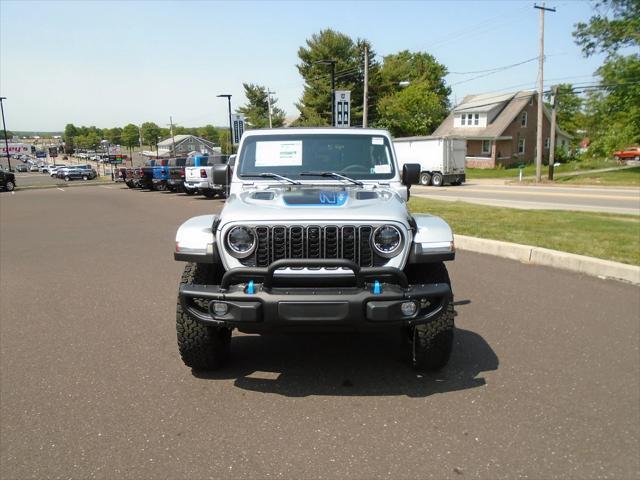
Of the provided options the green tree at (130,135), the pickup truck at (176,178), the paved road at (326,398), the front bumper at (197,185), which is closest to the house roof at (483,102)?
the pickup truck at (176,178)

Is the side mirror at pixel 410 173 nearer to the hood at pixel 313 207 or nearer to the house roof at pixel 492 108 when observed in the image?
the hood at pixel 313 207

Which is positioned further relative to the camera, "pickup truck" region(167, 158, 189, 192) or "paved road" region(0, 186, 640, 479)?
"pickup truck" region(167, 158, 189, 192)

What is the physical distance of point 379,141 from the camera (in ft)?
17.0

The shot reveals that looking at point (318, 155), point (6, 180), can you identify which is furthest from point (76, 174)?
point (318, 155)

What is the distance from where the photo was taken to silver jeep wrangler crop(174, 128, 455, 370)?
3.34 metres

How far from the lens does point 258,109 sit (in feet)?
261

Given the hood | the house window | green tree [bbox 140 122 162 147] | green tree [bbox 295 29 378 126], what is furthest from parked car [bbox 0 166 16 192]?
green tree [bbox 140 122 162 147]

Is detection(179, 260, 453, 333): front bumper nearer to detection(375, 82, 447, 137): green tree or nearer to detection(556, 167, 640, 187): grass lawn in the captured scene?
detection(556, 167, 640, 187): grass lawn

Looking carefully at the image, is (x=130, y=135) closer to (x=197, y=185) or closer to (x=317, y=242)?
(x=197, y=185)

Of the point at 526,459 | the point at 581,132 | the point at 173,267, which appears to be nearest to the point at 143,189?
the point at 173,267

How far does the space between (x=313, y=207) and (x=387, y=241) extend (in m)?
0.55

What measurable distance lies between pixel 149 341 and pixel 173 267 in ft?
11.1

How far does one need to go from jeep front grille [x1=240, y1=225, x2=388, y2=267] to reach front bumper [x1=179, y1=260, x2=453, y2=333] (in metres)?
0.13

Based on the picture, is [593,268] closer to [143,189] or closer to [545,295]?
[545,295]
